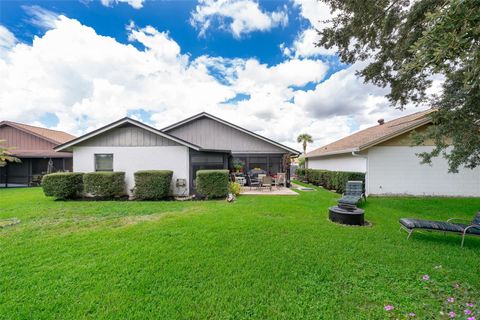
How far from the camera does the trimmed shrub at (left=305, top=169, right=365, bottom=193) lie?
37.8ft

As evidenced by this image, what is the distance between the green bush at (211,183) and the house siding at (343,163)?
26.3 ft

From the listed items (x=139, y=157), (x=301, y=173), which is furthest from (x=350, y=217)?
(x=301, y=173)

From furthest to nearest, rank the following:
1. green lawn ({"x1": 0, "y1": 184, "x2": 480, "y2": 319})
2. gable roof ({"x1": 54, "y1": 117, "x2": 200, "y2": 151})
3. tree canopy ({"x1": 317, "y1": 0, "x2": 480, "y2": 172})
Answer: gable roof ({"x1": 54, "y1": 117, "x2": 200, "y2": 151}), tree canopy ({"x1": 317, "y1": 0, "x2": 480, "y2": 172}), green lawn ({"x1": 0, "y1": 184, "x2": 480, "y2": 319})

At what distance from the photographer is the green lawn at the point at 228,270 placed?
2.60m

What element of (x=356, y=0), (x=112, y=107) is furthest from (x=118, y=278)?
(x=112, y=107)

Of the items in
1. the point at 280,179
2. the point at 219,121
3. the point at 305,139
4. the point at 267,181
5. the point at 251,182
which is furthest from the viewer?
the point at 305,139

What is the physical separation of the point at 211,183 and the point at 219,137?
6.60m

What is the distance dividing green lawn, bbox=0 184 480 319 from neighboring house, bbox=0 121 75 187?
14.8 m

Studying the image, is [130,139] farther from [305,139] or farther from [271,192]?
[305,139]

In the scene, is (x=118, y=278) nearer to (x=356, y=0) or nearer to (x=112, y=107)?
(x=356, y=0)

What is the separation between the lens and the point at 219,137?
52.5 ft

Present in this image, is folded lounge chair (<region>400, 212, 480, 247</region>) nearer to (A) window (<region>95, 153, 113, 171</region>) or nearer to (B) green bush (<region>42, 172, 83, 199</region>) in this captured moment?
(A) window (<region>95, 153, 113, 171</region>)

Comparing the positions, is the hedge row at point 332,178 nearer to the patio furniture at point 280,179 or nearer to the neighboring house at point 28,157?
the patio furniture at point 280,179

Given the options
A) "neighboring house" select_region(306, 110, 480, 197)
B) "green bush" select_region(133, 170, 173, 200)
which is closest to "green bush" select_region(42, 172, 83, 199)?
"green bush" select_region(133, 170, 173, 200)
